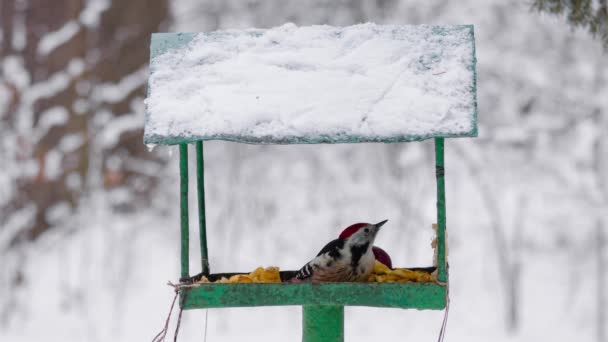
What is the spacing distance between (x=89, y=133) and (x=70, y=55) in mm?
1301

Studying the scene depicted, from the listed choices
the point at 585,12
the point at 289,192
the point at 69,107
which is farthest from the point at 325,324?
the point at 69,107

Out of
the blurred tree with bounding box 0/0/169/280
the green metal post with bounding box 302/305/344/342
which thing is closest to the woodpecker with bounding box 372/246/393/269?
the green metal post with bounding box 302/305/344/342

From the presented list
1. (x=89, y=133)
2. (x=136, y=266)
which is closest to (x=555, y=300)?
(x=136, y=266)

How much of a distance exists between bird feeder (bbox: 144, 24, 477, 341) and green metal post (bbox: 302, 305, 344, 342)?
227 millimetres

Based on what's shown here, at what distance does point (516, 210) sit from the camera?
9.05 meters

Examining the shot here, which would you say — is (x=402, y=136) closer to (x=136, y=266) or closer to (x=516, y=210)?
(x=516, y=210)

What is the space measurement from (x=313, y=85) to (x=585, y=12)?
1426 mm

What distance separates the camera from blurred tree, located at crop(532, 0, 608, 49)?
10.7ft

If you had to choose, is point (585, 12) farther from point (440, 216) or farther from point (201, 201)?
point (201, 201)

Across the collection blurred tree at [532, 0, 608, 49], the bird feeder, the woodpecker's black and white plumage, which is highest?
blurred tree at [532, 0, 608, 49]

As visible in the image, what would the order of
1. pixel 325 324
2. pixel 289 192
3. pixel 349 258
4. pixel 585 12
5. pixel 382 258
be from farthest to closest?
pixel 289 192, pixel 585 12, pixel 382 258, pixel 325 324, pixel 349 258

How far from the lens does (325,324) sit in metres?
2.75

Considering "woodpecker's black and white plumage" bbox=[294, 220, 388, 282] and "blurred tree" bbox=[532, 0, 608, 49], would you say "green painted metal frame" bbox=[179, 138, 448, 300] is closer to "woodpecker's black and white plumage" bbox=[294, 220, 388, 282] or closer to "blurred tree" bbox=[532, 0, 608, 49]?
"woodpecker's black and white plumage" bbox=[294, 220, 388, 282]

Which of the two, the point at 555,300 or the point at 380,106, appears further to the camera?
the point at 555,300
